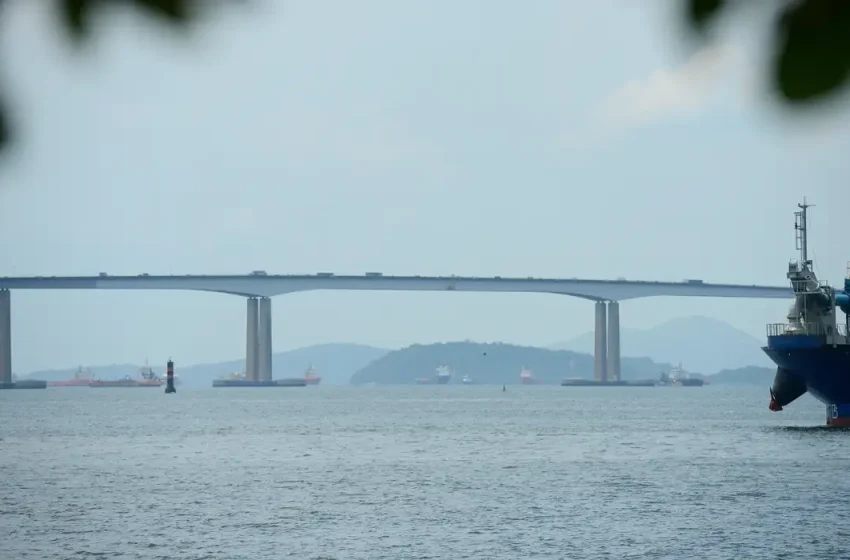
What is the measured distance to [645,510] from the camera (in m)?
37.9

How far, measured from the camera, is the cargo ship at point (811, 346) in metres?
66.6

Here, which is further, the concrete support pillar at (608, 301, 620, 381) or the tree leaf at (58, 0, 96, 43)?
the concrete support pillar at (608, 301, 620, 381)

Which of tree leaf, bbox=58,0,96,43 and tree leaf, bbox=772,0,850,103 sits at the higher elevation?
tree leaf, bbox=58,0,96,43

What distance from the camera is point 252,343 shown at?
507ft

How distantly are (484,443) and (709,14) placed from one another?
68.7 metres

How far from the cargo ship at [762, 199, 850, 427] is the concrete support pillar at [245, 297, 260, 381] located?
86476mm

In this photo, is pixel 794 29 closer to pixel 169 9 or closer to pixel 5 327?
pixel 169 9

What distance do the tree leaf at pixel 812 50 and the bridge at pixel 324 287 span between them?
14753cm

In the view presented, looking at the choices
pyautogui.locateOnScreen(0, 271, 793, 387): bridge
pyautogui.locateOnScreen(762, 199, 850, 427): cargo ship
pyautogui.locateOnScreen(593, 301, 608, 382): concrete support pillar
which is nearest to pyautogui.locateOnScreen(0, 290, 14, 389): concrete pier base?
pyautogui.locateOnScreen(0, 271, 793, 387): bridge

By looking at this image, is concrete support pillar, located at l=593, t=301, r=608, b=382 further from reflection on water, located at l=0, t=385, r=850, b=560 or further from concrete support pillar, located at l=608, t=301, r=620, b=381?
reflection on water, located at l=0, t=385, r=850, b=560

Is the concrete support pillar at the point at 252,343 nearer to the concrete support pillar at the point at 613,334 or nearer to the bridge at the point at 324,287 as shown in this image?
the bridge at the point at 324,287

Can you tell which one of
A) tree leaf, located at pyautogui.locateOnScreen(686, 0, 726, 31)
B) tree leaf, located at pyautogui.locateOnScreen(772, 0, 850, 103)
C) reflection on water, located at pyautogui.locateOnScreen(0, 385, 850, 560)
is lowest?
reflection on water, located at pyautogui.locateOnScreen(0, 385, 850, 560)

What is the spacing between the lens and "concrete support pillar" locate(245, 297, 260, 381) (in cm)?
15059

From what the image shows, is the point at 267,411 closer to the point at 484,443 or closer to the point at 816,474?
the point at 484,443
